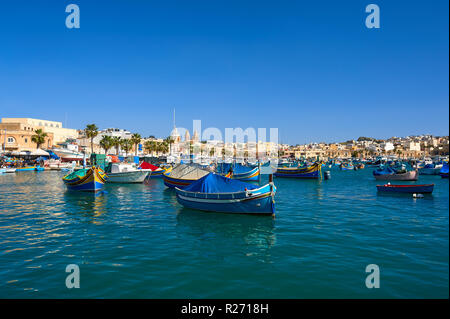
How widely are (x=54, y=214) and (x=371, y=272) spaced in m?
23.2

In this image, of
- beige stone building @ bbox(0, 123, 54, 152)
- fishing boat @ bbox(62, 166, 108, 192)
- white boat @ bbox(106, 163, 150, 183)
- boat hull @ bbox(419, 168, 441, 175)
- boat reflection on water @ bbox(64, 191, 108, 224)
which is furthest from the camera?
beige stone building @ bbox(0, 123, 54, 152)

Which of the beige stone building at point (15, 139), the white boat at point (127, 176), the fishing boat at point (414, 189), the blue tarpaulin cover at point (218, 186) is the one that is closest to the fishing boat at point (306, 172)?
the fishing boat at point (414, 189)

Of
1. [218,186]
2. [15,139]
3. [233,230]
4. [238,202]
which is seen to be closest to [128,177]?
[218,186]

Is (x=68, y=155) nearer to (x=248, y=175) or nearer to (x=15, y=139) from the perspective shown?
(x=15, y=139)

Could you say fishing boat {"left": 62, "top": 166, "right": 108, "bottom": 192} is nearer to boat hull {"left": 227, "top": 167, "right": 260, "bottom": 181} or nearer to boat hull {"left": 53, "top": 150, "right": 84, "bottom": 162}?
boat hull {"left": 227, "top": 167, "right": 260, "bottom": 181}

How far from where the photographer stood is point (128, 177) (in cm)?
4850

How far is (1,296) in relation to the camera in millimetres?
9414

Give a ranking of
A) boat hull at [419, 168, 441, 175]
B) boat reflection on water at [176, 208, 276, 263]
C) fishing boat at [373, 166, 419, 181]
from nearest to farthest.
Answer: boat reflection on water at [176, 208, 276, 263]
fishing boat at [373, 166, 419, 181]
boat hull at [419, 168, 441, 175]

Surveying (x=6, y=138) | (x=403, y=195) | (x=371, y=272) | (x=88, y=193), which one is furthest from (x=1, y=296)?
(x=6, y=138)

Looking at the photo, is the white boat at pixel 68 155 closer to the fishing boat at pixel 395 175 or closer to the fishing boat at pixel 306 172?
the fishing boat at pixel 306 172

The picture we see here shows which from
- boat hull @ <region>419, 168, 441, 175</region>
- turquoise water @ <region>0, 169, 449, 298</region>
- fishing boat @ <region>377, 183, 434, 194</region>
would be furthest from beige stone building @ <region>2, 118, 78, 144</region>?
boat hull @ <region>419, 168, 441, 175</region>

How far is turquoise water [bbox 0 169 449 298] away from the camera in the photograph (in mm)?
9930

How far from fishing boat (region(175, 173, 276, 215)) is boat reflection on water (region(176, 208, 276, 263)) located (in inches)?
20.8

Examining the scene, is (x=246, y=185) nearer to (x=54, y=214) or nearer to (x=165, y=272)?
(x=165, y=272)
